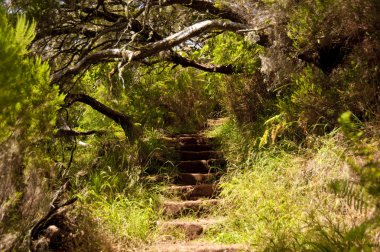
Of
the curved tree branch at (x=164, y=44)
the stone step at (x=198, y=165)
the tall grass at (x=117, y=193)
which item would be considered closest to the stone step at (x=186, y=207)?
the tall grass at (x=117, y=193)

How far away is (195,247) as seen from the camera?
5281 mm

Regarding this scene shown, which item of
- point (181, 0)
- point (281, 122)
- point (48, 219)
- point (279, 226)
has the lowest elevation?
point (279, 226)

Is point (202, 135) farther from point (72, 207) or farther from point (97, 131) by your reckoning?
point (72, 207)

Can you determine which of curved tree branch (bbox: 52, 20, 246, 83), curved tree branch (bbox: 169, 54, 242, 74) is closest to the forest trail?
curved tree branch (bbox: 169, 54, 242, 74)

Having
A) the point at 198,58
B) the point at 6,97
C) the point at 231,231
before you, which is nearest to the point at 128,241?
the point at 231,231

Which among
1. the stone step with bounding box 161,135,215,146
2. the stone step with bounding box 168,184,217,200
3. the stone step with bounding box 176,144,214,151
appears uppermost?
the stone step with bounding box 161,135,215,146

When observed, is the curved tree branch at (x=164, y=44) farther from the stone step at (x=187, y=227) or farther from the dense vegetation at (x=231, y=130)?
the stone step at (x=187, y=227)

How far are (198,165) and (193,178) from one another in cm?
61

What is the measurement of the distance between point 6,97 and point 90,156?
15.1 feet

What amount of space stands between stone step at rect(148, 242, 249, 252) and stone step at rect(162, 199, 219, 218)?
93cm

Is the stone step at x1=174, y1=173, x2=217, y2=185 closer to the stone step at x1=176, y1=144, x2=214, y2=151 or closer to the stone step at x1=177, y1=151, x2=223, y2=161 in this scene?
the stone step at x1=177, y1=151, x2=223, y2=161

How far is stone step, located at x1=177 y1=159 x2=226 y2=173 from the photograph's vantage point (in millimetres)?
8070

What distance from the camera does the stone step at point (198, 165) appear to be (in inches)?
318

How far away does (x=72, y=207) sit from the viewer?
16.5 feet
